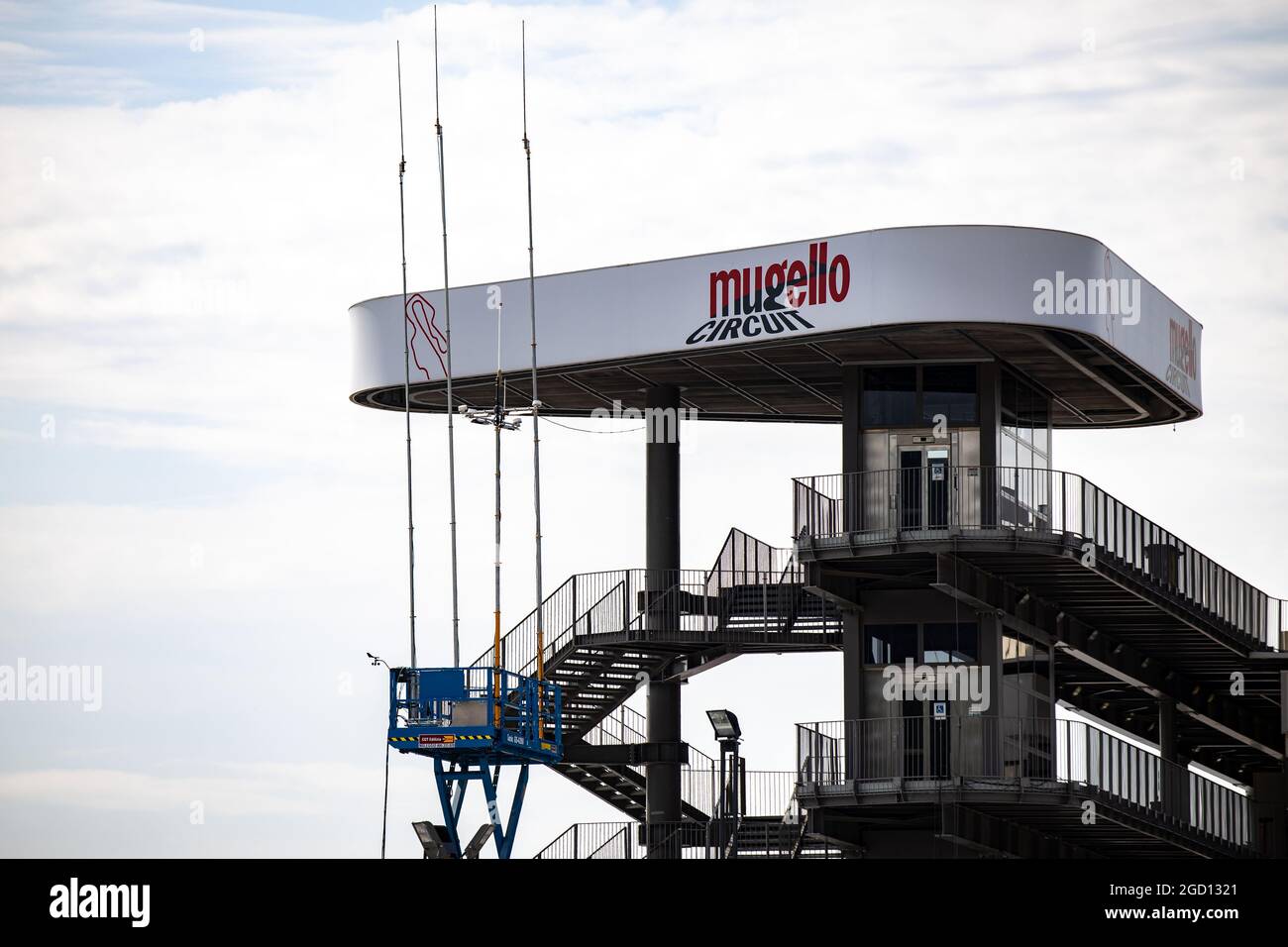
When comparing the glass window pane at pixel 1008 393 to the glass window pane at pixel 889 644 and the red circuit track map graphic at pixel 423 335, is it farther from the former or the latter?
the red circuit track map graphic at pixel 423 335

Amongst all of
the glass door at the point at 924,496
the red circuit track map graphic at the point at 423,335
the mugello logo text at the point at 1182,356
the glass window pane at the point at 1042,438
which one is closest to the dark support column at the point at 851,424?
the glass door at the point at 924,496

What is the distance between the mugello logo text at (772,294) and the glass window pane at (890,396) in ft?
10.9

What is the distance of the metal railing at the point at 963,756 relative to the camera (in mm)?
52156

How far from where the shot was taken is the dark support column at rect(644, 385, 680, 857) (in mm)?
62094

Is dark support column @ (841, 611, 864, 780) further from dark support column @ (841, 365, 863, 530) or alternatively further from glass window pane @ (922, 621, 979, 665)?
dark support column @ (841, 365, 863, 530)

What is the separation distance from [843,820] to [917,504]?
7.13 m

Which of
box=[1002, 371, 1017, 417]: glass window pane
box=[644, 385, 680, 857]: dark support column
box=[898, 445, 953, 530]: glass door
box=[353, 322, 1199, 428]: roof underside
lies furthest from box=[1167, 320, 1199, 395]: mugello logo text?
box=[644, 385, 680, 857]: dark support column

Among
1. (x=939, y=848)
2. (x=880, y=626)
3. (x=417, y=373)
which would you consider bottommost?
(x=939, y=848)

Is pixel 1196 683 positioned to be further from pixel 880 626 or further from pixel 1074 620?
pixel 880 626

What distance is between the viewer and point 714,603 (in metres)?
60.7

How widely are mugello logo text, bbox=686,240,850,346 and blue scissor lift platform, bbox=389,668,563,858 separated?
8880 millimetres

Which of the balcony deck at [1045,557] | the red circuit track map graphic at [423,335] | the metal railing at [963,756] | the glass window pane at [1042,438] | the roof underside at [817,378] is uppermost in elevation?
the red circuit track map graphic at [423,335]

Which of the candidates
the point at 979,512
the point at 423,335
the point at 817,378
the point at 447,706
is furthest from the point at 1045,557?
the point at 423,335
